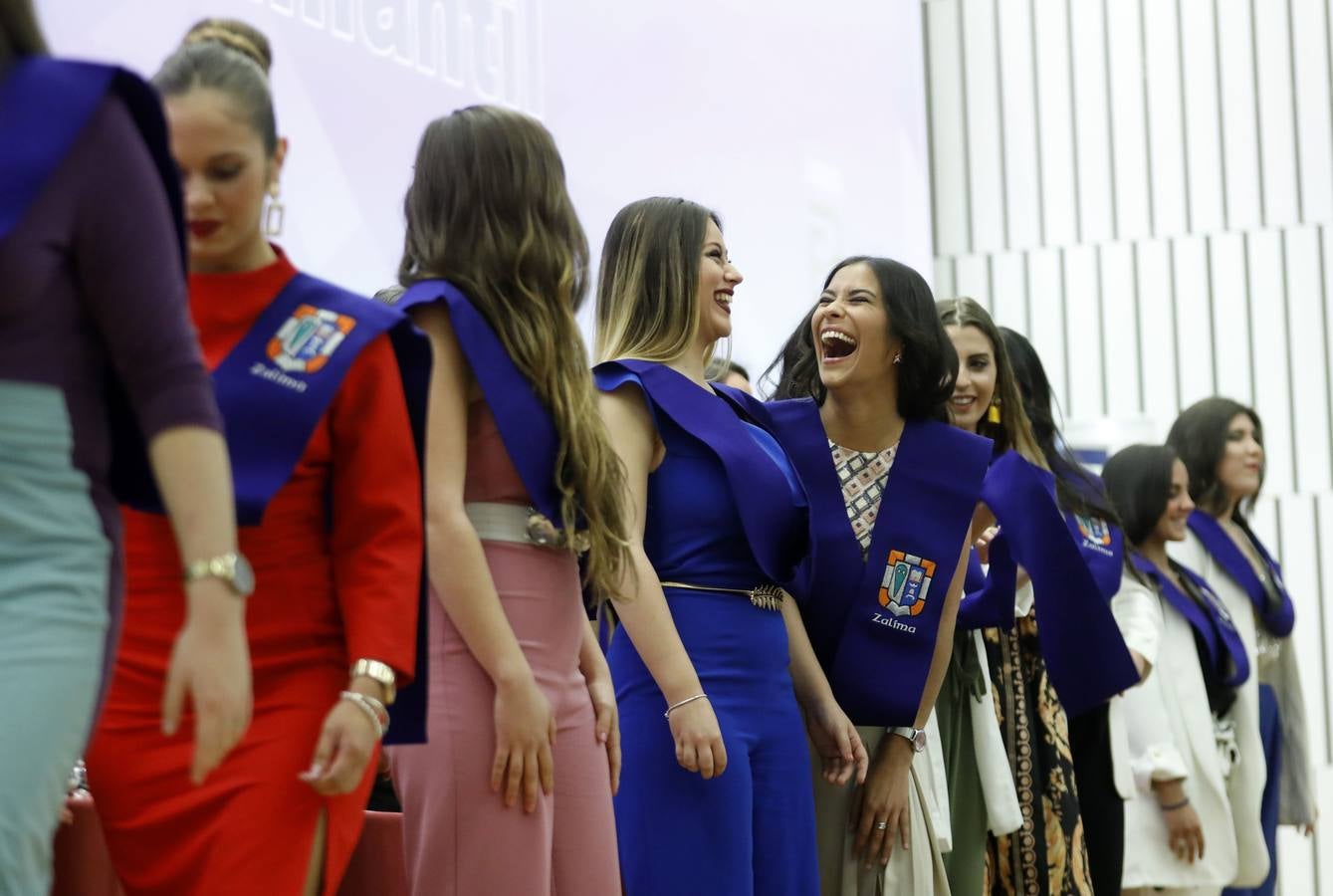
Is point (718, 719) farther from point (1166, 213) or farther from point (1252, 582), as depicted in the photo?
point (1166, 213)

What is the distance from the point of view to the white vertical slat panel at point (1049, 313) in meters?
8.22

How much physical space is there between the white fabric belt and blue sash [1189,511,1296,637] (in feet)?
11.7

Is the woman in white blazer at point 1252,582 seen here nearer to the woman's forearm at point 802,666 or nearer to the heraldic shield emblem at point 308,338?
the woman's forearm at point 802,666

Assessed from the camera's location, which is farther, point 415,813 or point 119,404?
point 415,813

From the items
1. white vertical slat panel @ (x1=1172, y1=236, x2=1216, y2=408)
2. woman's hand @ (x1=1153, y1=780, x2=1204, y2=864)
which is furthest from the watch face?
white vertical slat panel @ (x1=1172, y1=236, x2=1216, y2=408)

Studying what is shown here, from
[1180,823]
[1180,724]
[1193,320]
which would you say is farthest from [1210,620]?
[1193,320]

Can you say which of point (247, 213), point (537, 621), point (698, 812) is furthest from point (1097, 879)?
point (247, 213)

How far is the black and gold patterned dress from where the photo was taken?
11.2ft

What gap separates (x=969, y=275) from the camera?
27.7 feet

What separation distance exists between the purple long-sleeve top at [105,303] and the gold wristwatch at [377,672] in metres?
0.36

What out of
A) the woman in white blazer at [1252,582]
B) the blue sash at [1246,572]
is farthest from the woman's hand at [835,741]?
the blue sash at [1246,572]

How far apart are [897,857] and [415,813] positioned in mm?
1234

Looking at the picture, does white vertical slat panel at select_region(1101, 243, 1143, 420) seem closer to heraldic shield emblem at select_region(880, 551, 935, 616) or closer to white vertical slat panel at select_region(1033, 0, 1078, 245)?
white vertical slat panel at select_region(1033, 0, 1078, 245)

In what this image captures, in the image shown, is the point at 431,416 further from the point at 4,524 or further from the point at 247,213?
the point at 4,524
